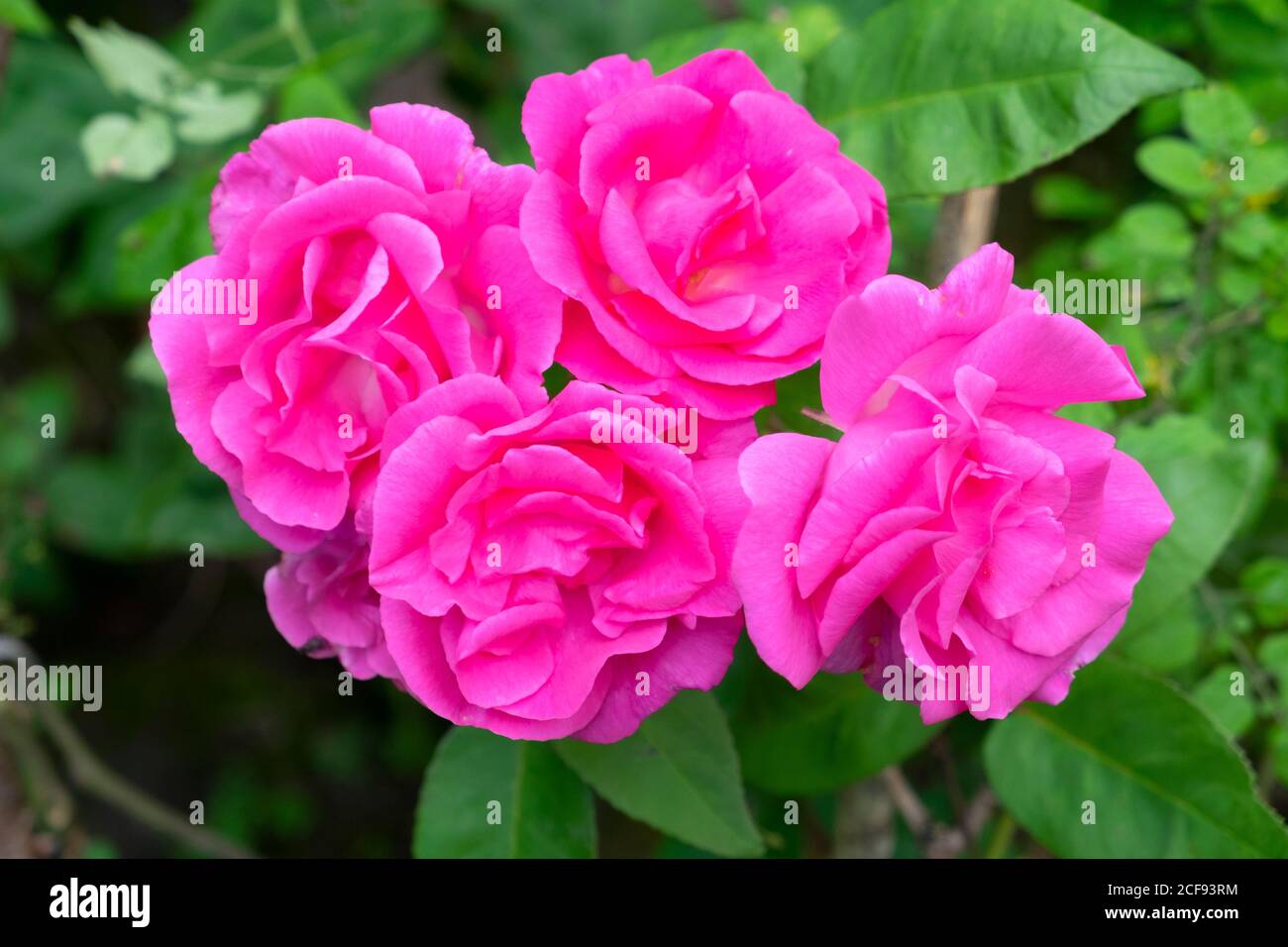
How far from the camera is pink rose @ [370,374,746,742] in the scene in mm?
653

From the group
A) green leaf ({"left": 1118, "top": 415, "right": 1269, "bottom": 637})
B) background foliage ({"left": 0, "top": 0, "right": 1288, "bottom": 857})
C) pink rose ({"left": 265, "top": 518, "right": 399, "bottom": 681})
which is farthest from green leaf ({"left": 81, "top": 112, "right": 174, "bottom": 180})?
green leaf ({"left": 1118, "top": 415, "right": 1269, "bottom": 637})

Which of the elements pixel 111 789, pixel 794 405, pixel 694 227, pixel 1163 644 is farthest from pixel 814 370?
pixel 111 789

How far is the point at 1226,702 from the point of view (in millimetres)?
1131

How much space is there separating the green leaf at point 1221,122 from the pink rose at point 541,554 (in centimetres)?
76

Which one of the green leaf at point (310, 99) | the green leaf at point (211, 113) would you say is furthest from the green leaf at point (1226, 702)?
the green leaf at point (211, 113)

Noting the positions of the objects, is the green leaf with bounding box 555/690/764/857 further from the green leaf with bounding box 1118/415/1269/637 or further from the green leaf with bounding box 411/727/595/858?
the green leaf with bounding box 1118/415/1269/637

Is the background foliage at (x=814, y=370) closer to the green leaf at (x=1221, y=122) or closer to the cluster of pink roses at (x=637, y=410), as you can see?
the green leaf at (x=1221, y=122)

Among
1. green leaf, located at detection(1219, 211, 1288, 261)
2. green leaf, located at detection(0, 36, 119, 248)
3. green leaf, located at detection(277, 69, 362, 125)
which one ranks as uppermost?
green leaf, located at detection(0, 36, 119, 248)

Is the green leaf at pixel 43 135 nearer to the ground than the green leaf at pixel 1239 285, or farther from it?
farther from it

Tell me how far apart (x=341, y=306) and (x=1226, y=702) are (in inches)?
36.3

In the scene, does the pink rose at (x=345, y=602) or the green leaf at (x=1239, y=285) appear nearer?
the pink rose at (x=345, y=602)

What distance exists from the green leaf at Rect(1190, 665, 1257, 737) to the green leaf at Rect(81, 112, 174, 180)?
117cm

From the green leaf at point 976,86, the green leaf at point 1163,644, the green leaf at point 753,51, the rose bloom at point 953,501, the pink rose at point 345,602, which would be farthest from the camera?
the green leaf at point 1163,644

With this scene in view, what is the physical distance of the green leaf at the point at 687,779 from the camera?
3.00 feet
